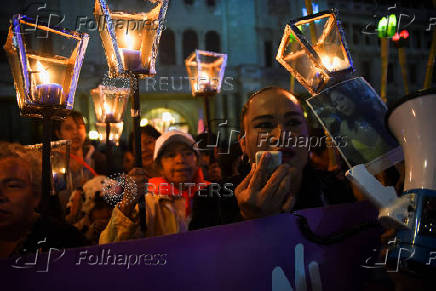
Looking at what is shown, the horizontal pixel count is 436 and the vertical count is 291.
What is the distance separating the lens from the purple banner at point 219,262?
109 centimetres

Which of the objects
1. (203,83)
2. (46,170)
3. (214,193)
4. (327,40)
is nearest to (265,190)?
(214,193)

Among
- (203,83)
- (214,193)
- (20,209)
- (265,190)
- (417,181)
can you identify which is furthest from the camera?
(203,83)

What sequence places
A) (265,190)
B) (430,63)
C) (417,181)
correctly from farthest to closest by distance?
(430,63) → (265,190) → (417,181)

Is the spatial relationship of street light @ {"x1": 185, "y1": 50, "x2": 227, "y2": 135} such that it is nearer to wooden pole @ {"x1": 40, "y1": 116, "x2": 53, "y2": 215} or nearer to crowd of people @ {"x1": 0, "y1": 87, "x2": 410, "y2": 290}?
crowd of people @ {"x1": 0, "y1": 87, "x2": 410, "y2": 290}

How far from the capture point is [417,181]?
0.98 m

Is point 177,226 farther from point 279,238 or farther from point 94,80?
point 94,80

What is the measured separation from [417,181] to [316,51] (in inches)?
47.3

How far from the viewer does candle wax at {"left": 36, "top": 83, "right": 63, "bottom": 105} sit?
1.60 meters

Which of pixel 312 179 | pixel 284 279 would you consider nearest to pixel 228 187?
pixel 312 179

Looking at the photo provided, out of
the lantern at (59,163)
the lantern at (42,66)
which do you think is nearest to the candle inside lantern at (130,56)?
Answer: the lantern at (42,66)

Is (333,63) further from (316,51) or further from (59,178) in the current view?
(59,178)

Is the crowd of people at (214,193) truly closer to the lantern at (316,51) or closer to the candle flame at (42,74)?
the lantern at (316,51)

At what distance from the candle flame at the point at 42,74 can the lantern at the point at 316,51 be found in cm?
132

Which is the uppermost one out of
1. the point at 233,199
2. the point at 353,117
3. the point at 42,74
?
the point at 42,74
